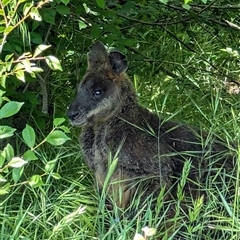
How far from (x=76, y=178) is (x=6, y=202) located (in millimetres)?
770

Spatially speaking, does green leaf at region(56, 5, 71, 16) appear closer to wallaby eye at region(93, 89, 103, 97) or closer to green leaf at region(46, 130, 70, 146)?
wallaby eye at region(93, 89, 103, 97)

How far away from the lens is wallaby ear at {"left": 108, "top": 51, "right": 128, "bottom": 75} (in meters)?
5.26

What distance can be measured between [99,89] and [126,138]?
1.30 ft

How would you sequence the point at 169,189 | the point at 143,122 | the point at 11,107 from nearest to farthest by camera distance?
the point at 11,107 < the point at 169,189 < the point at 143,122

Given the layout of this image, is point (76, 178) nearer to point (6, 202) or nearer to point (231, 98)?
point (6, 202)

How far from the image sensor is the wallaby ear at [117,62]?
5258 millimetres

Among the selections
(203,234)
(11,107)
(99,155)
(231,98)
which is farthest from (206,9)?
(11,107)

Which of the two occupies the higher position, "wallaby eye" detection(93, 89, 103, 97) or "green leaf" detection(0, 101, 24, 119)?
"green leaf" detection(0, 101, 24, 119)

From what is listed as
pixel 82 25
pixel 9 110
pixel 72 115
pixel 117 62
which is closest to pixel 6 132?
pixel 9 110

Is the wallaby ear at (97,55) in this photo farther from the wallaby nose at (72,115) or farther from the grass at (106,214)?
the grass at (106,214)

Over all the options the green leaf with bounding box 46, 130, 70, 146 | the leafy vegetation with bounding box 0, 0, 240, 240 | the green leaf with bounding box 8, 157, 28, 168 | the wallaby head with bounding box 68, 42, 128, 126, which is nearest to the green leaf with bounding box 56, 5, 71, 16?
the leafy vegetation with bounding box 0, 0, 240, 240

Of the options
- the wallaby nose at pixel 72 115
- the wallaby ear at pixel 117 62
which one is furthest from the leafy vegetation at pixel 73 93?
the wallaby ear at pixel 117 62

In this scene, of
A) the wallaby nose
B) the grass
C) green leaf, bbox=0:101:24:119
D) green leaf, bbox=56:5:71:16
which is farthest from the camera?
the wallaby nose

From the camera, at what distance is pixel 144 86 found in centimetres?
633
